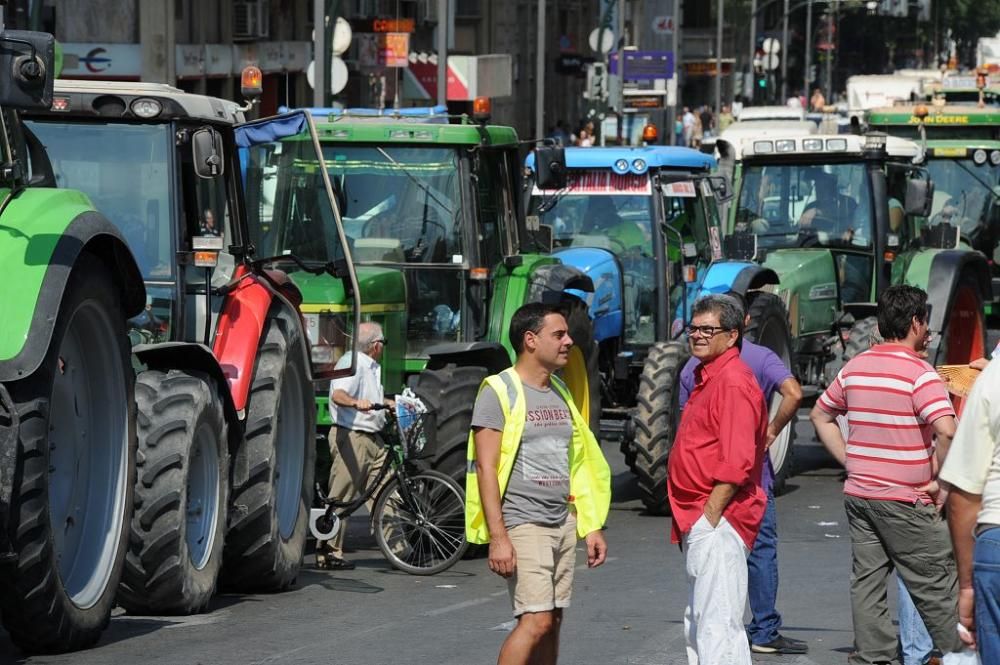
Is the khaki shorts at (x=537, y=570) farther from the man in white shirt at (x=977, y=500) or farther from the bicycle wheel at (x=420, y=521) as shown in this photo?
the bicycle wheel at (x=420, y=521)

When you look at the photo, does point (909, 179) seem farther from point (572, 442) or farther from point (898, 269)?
point (572, 442)

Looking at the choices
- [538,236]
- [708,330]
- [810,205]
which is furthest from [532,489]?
[810,205]

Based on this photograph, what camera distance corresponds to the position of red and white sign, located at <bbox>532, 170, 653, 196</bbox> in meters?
15.5

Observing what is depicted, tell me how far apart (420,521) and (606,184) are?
15.5 ft

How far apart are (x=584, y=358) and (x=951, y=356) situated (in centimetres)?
533

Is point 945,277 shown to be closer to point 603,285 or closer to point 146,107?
point 603,285

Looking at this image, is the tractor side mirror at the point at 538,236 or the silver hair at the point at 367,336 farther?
the tractor side mirror at the point at 538,236

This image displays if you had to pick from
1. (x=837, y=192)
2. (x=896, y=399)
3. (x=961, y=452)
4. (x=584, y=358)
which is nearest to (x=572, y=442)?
(x=896, y=399)

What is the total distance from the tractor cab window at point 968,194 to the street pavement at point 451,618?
10.8 metres

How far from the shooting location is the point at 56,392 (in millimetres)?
8211

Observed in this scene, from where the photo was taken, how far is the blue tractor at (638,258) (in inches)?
607

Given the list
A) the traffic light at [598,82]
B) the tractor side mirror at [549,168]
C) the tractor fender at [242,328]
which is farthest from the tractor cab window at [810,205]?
the traffic light at [598,82]

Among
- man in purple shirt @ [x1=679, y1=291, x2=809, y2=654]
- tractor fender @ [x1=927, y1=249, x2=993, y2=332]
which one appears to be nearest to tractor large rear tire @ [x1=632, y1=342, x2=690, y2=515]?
tractor fender @ [x1=927, y1=249, x2=993, y2=332]

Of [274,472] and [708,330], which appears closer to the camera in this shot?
[708,330]
